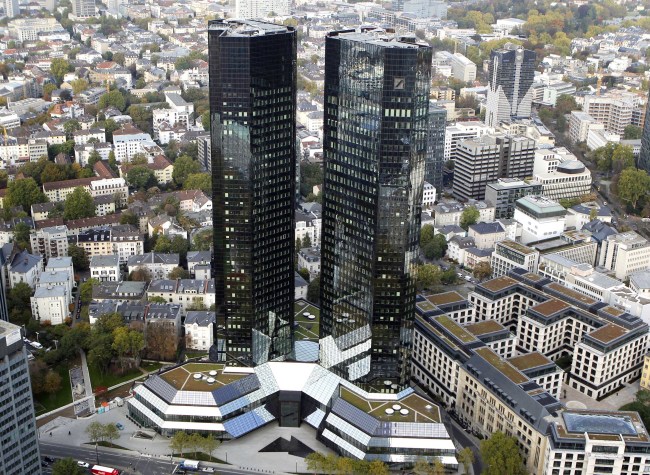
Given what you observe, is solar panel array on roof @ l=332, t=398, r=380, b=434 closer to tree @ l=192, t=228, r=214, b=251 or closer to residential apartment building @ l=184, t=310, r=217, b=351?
residential apartment building @ l=184, t=310, r=217, b=351

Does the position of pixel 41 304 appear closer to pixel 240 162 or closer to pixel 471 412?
pixel 240 162

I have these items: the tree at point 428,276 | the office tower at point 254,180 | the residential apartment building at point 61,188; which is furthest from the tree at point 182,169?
the office tower at point 254,180

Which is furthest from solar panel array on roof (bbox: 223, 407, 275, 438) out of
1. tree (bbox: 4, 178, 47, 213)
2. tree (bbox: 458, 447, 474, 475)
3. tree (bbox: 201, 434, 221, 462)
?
tree (bbox: 4, 178, 47, 213)

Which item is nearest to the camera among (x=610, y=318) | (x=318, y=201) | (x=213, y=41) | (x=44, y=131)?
(x=213, y=41)

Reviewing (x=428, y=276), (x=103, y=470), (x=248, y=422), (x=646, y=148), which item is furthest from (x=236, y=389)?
(x=646, y=148)

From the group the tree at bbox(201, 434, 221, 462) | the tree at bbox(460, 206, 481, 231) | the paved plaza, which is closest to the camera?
the tree at bbox(201, 434, 221, 462)

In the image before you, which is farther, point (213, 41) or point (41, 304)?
point (41, 304)

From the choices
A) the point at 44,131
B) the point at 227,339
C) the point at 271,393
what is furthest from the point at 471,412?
the point at 44,131

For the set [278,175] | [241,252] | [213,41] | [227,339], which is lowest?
[227,339]
